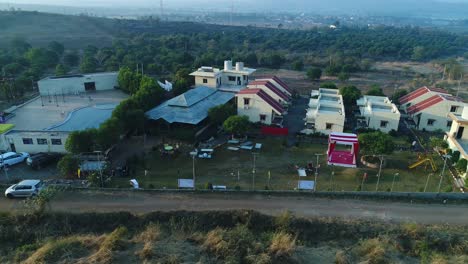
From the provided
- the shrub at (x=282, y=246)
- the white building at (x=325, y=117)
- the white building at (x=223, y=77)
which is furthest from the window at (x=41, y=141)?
the white building at (x=325, y=117)

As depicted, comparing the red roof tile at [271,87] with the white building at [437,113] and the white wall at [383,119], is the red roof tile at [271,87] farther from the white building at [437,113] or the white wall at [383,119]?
the white building at [437,113]

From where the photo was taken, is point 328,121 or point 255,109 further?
point 255,109

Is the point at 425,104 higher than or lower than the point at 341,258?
higher

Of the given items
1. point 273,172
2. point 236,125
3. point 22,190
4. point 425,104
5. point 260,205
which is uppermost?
point 425,104

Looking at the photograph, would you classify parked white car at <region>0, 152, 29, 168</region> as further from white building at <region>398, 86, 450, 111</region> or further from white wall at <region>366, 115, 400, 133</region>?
white building at <region>398, 86, 450, 111</region>

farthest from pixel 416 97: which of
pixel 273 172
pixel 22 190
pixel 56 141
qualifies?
pixel 22 190

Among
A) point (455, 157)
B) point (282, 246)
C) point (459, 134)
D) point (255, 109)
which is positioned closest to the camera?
point (282, 246)

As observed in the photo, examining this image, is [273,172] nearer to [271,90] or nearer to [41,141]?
[271,90]
